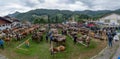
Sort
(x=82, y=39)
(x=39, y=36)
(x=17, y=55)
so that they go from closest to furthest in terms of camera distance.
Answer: (x=17, y=55), (x=82, y=39), (x=39, y=36)

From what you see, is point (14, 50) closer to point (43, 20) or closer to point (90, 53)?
point (90, 53)

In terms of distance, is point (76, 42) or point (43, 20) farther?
point (43, 20)

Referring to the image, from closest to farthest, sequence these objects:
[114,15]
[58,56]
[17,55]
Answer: [58,56] → [17,55] → [114,15]

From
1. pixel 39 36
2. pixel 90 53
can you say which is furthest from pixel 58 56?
pixel 39 36

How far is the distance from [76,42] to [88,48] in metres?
4.96

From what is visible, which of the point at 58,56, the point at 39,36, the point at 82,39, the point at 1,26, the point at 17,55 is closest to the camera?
the point at 58,56

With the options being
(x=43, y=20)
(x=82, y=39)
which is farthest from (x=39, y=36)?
(x=43, y=20)

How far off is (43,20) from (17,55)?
117 metres

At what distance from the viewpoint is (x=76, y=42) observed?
36.6 m

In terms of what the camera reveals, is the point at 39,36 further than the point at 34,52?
Yes

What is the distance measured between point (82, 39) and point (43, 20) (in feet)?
361

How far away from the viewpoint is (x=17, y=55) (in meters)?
28.4

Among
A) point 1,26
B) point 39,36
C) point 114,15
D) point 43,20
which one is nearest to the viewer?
point 39,36

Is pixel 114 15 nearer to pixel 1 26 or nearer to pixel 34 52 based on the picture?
pixel 1 26
